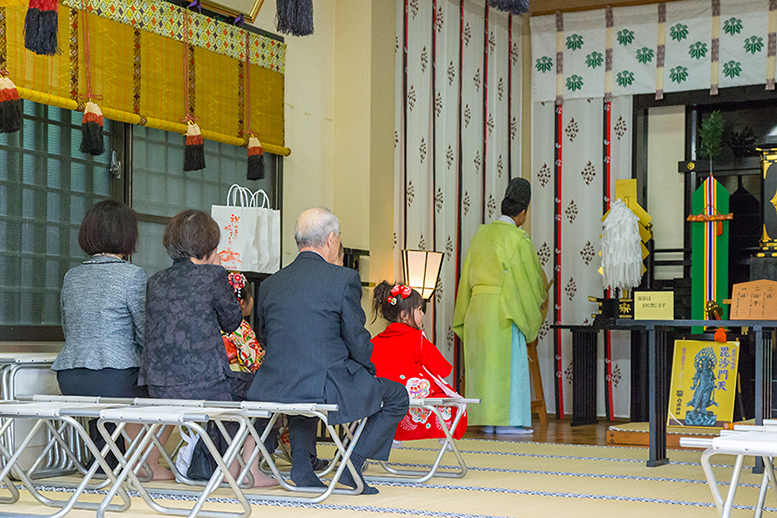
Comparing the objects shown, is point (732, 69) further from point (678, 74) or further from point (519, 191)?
point (519, 191)

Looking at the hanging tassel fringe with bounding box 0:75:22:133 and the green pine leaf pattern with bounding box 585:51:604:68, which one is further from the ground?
the green pine leaf pattern with bounding box 585:51:604:68

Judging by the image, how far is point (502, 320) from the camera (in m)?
5.98

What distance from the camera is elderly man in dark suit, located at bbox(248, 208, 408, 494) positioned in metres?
3.36

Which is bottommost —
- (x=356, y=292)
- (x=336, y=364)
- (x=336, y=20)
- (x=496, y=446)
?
(x=496, y=446)

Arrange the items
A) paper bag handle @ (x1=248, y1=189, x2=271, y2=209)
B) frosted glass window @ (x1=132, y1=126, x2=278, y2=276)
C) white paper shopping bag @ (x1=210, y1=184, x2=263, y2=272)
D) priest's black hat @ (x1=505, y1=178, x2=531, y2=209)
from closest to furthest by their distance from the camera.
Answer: frosted glass window @ (x1=132, y1=126, x2=278, y2=276) → white paper shopping bag @ (x1=210, y1=184, x2=263, y2=272) → paper bag handle @ (x1=248, y1=189, x2=271, y2=209) → priest's black hat @ (x1=505, y1=178, x2=531, y2=209)

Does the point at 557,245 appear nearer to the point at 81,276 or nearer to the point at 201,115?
the point at 201,115

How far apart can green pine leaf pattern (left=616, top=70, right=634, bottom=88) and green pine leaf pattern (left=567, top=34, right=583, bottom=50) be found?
396 millimetres

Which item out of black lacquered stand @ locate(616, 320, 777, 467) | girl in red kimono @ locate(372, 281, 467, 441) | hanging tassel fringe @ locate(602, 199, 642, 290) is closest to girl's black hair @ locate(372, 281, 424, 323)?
girl in red kimono @ locate(372, 281, 467, 441)

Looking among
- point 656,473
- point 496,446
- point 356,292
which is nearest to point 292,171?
point 496,446

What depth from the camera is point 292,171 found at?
569 cm

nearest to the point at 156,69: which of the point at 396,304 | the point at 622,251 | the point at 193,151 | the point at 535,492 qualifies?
the point at 193,151

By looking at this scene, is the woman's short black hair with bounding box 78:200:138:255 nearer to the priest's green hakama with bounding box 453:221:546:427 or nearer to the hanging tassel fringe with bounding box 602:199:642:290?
the priest's green hakama with bounding box 453:221:546:427

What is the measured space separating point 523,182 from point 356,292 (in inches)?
116

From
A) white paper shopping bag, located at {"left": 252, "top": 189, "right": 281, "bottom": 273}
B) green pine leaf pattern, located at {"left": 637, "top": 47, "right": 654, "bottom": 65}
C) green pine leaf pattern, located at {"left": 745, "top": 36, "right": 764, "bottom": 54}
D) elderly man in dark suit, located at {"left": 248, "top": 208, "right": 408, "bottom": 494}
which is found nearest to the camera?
elderly man in dark suit, located at {"left": 248, "top": 208, "right": 408, "bottom": 494}
